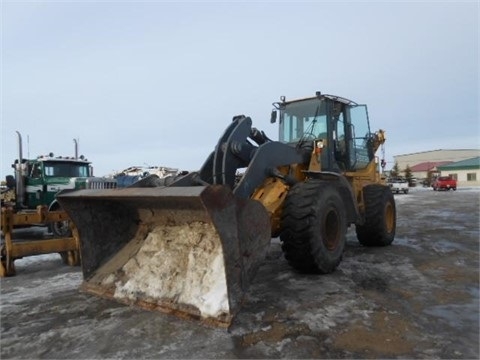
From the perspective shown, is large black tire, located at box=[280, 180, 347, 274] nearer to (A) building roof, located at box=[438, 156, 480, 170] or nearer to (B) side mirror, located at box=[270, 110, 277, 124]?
(B) side mirror, located at box=[270, 110, 277, 124]

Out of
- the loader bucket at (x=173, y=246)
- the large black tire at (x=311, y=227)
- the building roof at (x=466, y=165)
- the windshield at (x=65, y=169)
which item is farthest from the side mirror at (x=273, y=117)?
the building roof at (x=466, y=165)

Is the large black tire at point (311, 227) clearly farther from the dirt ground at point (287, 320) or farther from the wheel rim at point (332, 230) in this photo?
the dirt ground at point (287, 320)

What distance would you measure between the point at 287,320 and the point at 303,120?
3968 millimetres

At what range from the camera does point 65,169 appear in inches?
492

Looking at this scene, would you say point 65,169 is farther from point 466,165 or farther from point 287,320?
point 466,165

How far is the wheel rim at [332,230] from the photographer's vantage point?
5.55m

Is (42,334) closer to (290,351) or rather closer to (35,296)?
(35,296)

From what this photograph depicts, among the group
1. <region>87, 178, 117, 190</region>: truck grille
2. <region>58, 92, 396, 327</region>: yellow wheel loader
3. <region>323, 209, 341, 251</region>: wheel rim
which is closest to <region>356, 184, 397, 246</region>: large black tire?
<region>58, 92, 396, 327</region>: yellow wheel loader

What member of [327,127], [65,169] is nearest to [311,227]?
[327,127]

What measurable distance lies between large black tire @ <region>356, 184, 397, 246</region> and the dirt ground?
4.93ft

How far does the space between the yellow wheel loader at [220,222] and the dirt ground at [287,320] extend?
0.26 meters

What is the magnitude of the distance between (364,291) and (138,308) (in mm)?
2538

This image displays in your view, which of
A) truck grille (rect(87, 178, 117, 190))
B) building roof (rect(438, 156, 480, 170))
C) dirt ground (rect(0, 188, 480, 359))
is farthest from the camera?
building roof (rect(438, 156, 480, 170))

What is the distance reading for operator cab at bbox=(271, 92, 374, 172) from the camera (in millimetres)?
6918
